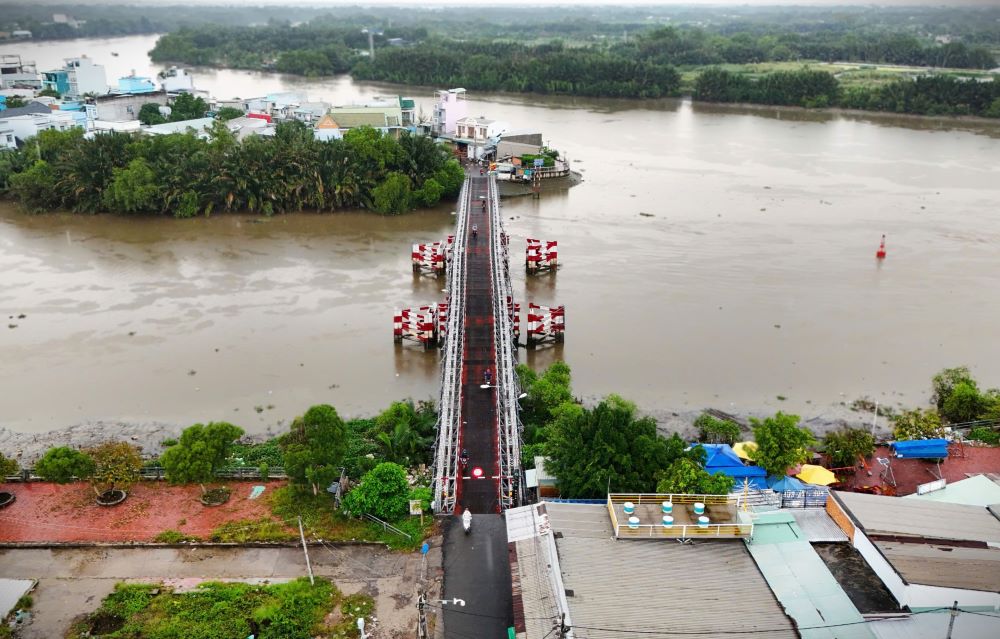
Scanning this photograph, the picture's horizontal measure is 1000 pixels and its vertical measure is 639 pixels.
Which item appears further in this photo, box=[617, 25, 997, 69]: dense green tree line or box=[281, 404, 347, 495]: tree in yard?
box=[617, 25, 997, 69]: dense green tree line

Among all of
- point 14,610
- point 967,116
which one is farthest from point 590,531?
point 967,116

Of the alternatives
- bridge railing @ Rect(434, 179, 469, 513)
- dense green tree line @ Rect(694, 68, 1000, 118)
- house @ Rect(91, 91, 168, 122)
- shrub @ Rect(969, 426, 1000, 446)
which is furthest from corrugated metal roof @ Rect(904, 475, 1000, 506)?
dense green tree line @ Rect(694, 68, 1000, 118)

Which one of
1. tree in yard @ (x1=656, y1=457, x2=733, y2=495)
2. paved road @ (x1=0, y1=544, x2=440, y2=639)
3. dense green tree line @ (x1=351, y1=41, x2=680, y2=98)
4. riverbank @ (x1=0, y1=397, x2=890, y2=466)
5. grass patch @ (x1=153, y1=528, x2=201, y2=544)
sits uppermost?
dense green tree line @ (x1=351, y1=41, x2=680, y2=98)

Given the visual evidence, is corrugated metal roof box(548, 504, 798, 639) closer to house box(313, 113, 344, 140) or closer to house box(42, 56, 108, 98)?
house box(313, 113, 344, 140)

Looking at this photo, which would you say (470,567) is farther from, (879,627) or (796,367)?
(796,367)

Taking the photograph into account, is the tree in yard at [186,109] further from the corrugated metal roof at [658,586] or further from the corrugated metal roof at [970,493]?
the corrugated metal roof at [970,493]

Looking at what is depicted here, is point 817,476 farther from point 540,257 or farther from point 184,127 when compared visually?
point 184,127
